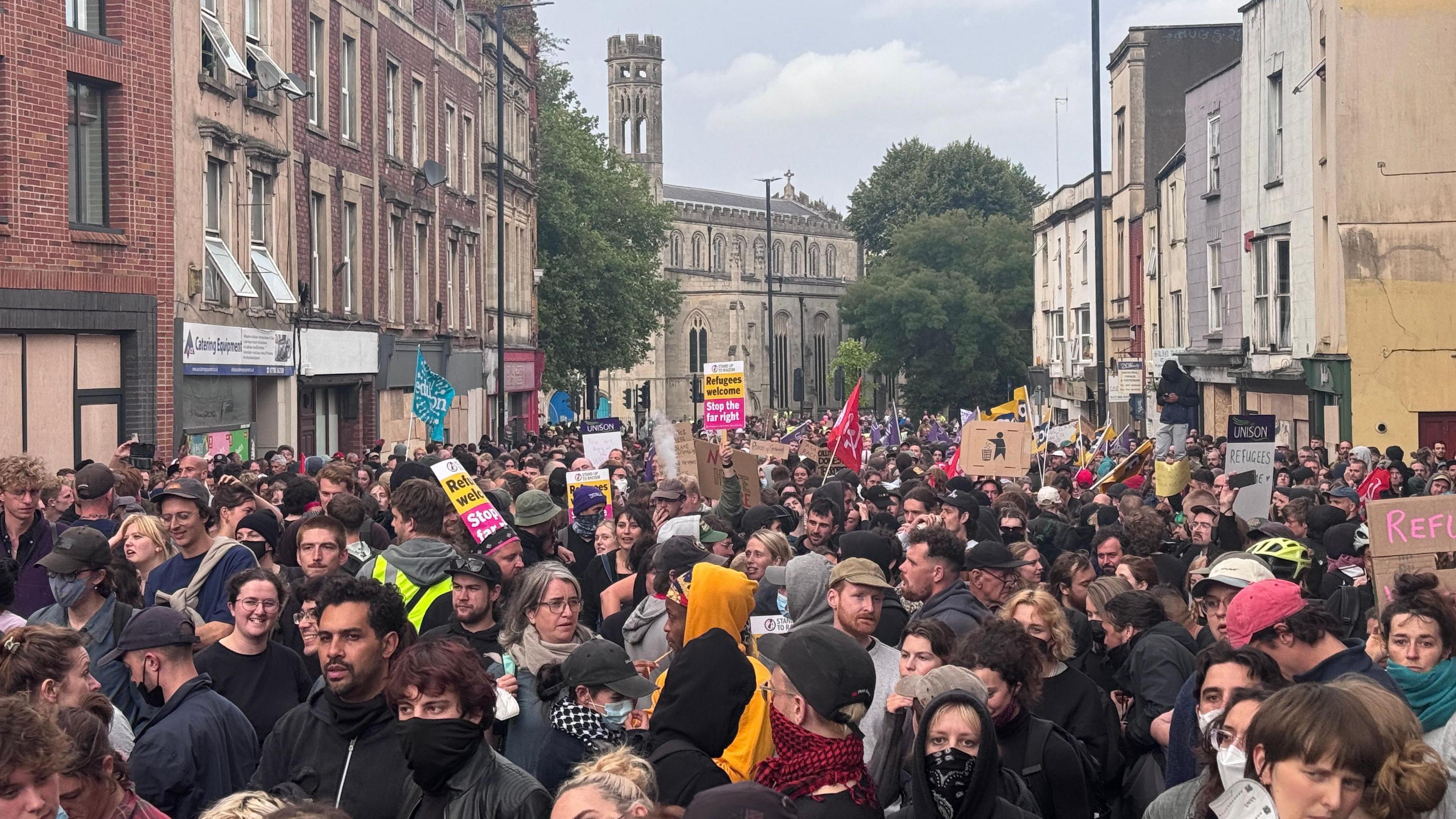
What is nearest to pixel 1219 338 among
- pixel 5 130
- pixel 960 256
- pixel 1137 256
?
pixel 1137 256

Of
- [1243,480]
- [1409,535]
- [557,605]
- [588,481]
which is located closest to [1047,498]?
[1243,480]

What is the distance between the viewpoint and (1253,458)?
643 inches

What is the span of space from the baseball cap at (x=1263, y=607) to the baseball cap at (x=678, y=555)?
2.66 meters

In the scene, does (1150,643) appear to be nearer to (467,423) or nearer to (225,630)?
(225,630)

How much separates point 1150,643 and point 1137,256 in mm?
40548

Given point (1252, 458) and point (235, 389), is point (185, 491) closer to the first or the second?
point (1252, 458)

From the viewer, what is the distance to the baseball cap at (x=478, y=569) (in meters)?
7.17

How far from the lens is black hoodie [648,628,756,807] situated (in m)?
4.89

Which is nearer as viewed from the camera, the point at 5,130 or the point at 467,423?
the point at 5,130

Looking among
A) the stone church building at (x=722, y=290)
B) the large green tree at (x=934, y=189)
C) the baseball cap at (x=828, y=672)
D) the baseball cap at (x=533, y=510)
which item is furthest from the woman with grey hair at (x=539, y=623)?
the stone church building at (x=722, y=290)

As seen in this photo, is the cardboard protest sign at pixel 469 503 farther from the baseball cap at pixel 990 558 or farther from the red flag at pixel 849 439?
the red flag at pixel 849 439

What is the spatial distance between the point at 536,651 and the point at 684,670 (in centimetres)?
144

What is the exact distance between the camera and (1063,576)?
874cm

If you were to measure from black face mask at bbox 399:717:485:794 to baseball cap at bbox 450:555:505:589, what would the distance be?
7.34 ft
